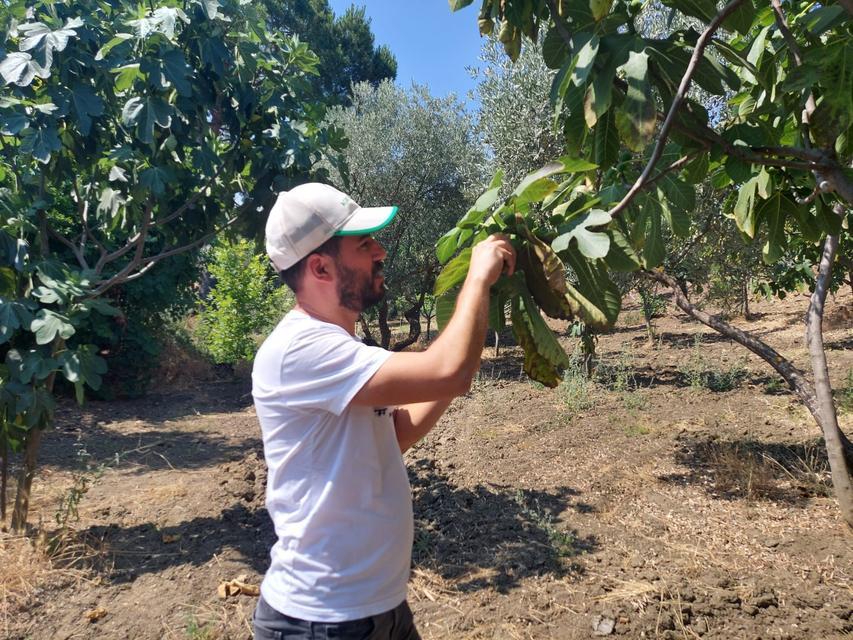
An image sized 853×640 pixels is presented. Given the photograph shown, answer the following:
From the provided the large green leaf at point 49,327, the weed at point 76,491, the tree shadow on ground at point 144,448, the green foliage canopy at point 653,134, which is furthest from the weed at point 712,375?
the large green leaf at point 49,327

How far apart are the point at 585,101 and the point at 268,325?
406 inches

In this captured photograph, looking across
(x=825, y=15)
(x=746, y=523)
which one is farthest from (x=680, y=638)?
(x=825, y=15)

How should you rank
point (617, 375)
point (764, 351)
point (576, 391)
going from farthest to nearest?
point (617, 375) → point (576, 391) → point (764, 351)

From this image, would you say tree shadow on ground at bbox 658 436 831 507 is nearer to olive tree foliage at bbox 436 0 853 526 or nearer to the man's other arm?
olive tree foliage at bbox 436 0 853 526

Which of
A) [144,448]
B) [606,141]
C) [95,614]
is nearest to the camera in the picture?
[606,141]

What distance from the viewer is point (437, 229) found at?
11023 mm

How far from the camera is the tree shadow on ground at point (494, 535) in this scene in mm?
3752

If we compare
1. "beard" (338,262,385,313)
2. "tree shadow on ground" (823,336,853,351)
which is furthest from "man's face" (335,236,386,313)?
"tree shadow on ground" (823,336,853,351)

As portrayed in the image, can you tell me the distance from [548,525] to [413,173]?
8.01 metres

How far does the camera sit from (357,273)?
163 centimetres

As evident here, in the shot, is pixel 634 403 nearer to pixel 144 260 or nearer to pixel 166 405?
pixel 144 260

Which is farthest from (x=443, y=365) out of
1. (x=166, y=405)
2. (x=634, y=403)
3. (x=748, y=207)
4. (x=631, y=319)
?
(x=631, y=319)

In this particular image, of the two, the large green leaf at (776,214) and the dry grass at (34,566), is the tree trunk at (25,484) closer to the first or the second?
the dry grass at (34,566)

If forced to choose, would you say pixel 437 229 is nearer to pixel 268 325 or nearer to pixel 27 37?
pixel 268 325
